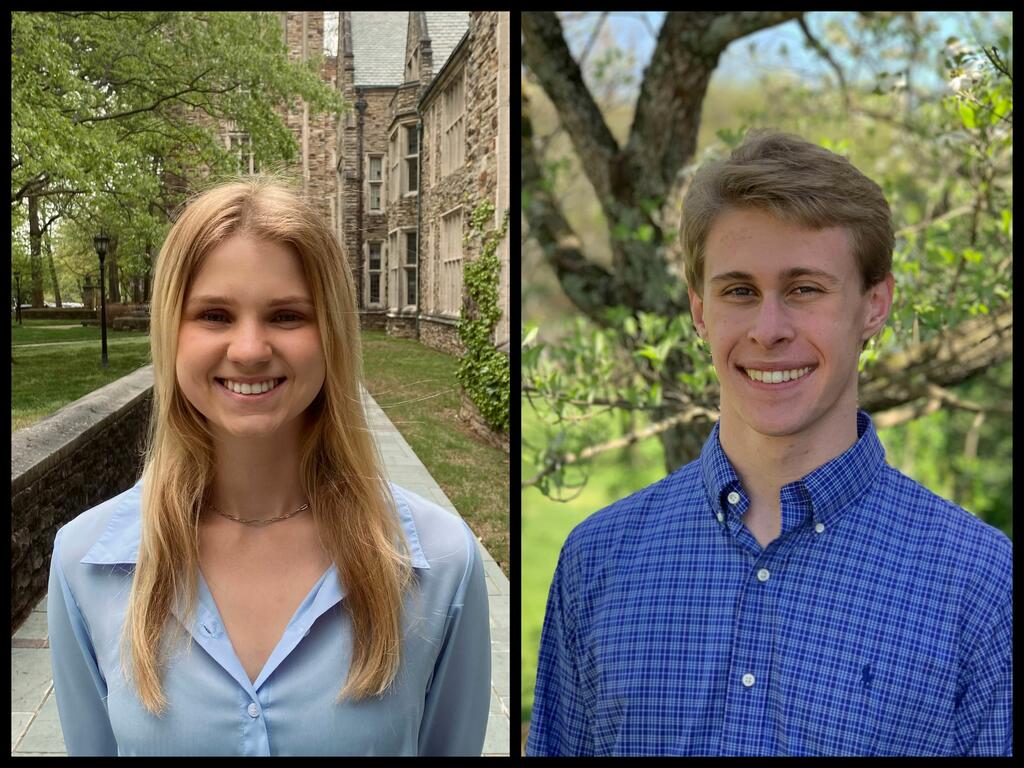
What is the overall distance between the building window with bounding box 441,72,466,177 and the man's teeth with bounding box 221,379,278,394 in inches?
55.8

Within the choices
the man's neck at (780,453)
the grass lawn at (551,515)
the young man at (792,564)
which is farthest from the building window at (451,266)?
the man's neck at (780,453)

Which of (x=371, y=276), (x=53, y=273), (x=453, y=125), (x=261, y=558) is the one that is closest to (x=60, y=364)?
(x=53, y=273)

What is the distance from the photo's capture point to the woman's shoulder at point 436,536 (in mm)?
1504

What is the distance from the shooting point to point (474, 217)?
288cm

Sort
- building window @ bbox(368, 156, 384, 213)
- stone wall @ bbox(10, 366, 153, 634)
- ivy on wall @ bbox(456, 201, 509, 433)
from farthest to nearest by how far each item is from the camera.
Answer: stone wall @ bbox(10, 366, 153, 634), ivy on wall @ bbox(456, 201, 509, 433), building window @ bbox(368, 156, 384, 213)

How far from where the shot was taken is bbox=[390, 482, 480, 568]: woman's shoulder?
4.93 feet

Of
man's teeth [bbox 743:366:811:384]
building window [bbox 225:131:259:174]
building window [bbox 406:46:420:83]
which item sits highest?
building window [bbox 406:46:420:83]

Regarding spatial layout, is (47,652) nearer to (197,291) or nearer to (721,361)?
(197,291)

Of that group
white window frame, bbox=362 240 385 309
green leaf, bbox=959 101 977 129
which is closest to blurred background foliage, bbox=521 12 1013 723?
green leaf, bbox=959 101 977 129

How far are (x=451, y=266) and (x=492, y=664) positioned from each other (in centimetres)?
129

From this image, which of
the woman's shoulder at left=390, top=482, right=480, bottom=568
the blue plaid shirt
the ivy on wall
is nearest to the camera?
the blue plaid shirt

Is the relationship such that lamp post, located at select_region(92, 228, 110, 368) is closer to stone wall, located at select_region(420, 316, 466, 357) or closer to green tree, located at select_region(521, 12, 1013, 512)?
stone wall, located at select_region(420, 316, 466, 357)

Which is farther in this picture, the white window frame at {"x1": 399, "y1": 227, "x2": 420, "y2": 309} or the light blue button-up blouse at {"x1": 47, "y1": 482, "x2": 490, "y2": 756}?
the white window frame at {"x1": 399, "y1": 227, "x2": 420, "y2": 309}

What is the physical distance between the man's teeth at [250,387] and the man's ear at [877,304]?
901 millimetres
